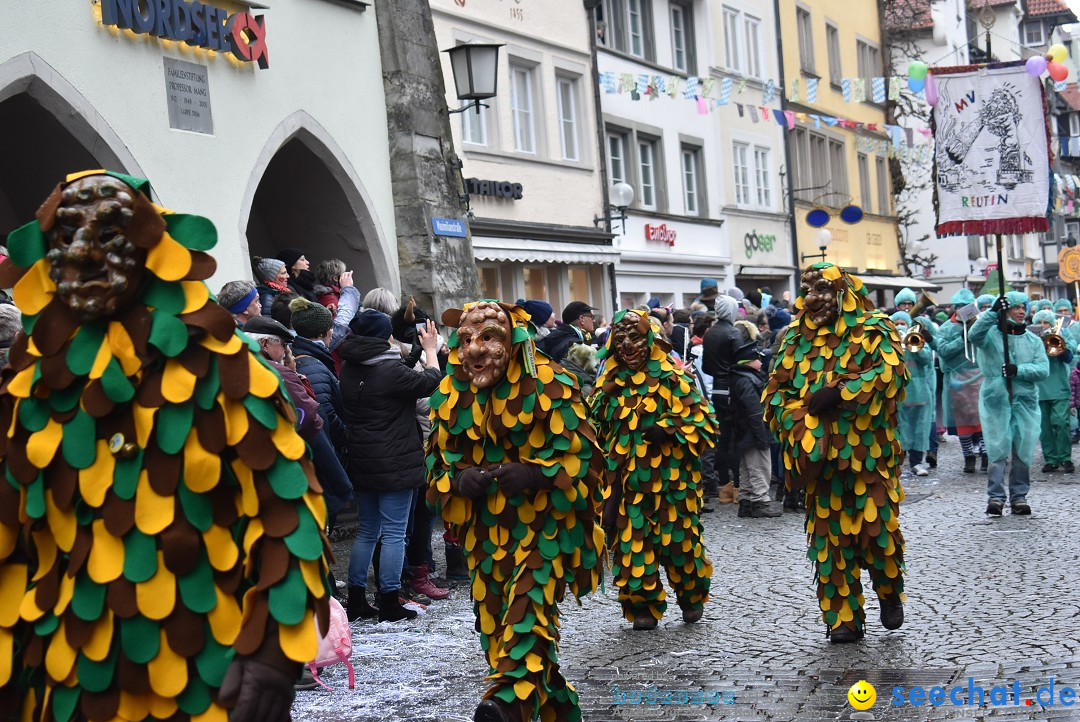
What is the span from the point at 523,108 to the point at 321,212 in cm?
659

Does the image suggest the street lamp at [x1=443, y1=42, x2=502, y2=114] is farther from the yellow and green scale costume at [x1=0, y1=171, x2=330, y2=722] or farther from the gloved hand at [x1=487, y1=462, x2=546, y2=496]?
the yellow and green scale costume at [x1=0, y1=171, x2=330, y2=722]

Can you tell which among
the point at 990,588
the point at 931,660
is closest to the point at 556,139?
the point at 990,588

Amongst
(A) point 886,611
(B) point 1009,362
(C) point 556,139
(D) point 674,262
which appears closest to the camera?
(A) point 886,611

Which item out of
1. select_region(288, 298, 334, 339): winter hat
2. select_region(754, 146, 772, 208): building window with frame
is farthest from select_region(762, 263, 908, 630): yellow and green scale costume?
select_region(754, 146, 772, 208): building window with frame

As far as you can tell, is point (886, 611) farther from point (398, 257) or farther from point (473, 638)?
point (398, 257)

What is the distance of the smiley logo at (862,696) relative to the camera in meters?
5.93

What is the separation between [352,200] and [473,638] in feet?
27.1

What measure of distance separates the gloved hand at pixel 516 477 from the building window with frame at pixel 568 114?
17.1 meters

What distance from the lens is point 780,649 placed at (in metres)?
7.27

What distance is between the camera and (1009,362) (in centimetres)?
1211

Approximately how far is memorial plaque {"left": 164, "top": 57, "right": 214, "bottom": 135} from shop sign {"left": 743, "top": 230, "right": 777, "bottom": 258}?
18.6 meters

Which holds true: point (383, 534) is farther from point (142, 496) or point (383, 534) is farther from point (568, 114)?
point (568, 114)

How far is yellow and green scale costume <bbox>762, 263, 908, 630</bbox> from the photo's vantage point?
7410mm

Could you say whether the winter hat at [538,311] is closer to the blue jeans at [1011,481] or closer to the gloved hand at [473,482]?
the blue jeans at [1011,481]
